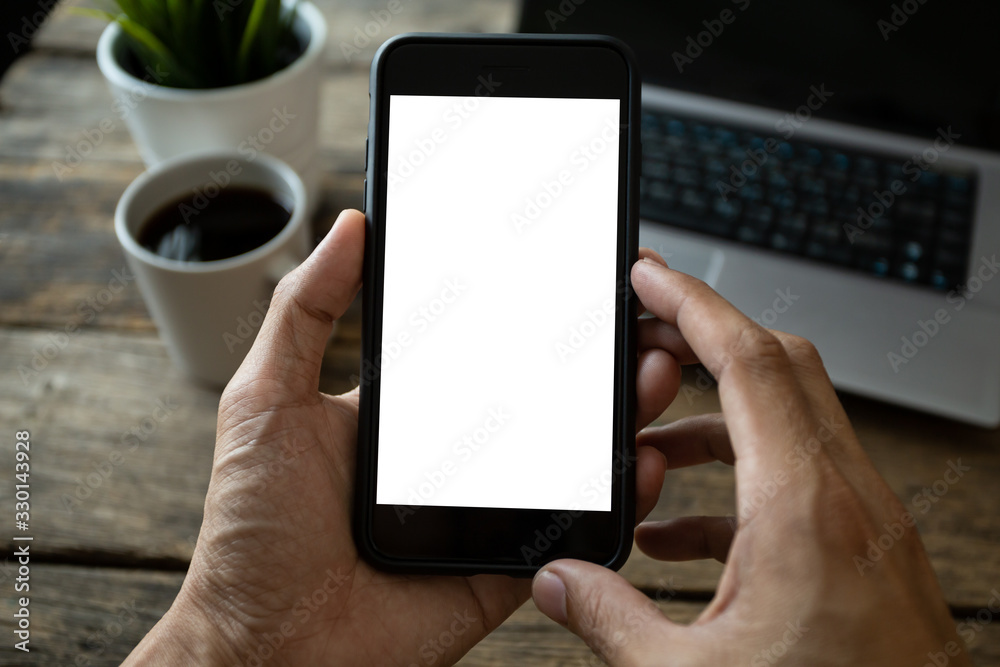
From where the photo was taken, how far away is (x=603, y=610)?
370mm

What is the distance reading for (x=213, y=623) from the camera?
0.42m

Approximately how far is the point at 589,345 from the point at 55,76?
673 mm

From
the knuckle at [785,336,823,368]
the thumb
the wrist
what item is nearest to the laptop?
the knuckle at [785,336,823,368]

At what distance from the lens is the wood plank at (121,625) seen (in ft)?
1.60

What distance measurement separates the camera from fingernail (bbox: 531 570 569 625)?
40 centimetres

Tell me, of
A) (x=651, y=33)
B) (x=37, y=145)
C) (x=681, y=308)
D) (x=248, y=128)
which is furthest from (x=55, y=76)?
(x=681, y=308)

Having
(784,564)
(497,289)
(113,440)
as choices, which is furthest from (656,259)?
(113,440)

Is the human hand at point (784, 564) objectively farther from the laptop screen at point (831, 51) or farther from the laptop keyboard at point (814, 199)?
the laptop screen at point (831, 51)

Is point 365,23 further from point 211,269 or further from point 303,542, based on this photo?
point 303,542

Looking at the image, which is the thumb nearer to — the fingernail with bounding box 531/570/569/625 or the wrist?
the fingernail with bounding box 531/570/569/625

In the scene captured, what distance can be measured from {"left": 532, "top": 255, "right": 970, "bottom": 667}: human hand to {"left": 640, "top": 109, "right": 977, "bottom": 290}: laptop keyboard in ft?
0.71

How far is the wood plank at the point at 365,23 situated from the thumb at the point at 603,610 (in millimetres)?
591

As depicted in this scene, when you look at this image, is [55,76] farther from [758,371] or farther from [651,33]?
[758,371]

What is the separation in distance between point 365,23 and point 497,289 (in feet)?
1.64
